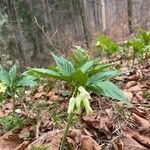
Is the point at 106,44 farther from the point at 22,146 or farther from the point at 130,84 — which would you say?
the point at 22,146

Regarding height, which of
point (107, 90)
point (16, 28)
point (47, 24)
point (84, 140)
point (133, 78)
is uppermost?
point (107, 90)

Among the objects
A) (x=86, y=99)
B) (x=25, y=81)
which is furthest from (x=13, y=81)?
(x=86, y=99)

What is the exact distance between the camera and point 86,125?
2.37 m

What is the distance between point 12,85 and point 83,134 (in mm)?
587

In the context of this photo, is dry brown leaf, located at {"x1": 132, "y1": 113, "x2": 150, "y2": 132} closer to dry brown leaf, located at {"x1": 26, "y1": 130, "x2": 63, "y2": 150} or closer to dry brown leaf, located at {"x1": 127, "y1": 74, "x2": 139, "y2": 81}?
dry brown leaf, located at {"x1": 26, "y1": 130, "x2": 63, "y2": 150}

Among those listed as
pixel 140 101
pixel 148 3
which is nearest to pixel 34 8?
pixel 148 3

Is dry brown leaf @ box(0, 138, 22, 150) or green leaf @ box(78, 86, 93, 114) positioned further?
dry brown leaf @ box(0, 138, 22, 150)

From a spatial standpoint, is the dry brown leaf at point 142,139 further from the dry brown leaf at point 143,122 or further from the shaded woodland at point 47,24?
the shaded woodland at point 47,24

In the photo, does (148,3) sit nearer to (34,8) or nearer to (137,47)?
(34,8)

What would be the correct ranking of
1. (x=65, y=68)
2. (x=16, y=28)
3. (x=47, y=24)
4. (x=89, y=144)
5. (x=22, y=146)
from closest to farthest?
(x=65, y=68), (x=89, y=144), (x=22, y=146), (x=16, y=28), (x=47, y=24)

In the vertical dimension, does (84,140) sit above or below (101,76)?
below

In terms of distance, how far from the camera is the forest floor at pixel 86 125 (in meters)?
2.13

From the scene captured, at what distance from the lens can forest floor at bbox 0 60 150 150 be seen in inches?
83.7

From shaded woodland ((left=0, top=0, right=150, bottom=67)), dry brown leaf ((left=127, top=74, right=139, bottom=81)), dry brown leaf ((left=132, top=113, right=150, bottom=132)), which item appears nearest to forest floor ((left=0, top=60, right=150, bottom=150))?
dry brown leaf ((left=132, top=113, right=150, bottom=132))
